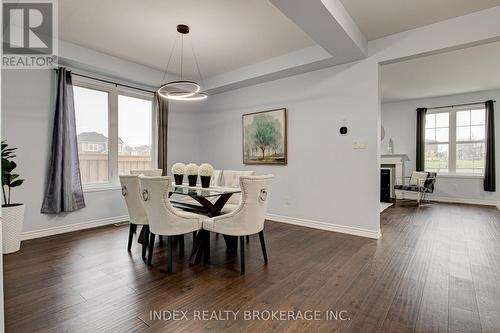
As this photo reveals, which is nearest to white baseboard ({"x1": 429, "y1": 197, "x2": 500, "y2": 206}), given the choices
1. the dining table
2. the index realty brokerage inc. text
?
the dining table

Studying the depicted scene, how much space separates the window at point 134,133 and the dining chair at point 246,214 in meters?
2.90

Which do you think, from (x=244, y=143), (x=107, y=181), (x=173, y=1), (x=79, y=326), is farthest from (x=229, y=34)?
(x=79, y=326)

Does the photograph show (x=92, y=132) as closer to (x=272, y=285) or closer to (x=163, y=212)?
(x=163, y=212)

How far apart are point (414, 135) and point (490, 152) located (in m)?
1.64

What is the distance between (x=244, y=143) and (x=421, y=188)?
4492 mm

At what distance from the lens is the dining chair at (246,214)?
8.42 ft

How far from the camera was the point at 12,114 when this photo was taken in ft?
11.6

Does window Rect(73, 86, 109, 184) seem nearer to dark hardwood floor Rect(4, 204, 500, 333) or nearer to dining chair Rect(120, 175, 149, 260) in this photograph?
dark hardwood floor Rect(4, 204, 500, 333)

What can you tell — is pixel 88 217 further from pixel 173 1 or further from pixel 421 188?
pixel 421 188

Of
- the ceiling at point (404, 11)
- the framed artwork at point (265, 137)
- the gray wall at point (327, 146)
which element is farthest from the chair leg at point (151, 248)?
the ceiling at point (404, 11)

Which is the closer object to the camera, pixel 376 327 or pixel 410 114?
pixel 376 327

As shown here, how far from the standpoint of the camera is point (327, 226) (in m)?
4.18

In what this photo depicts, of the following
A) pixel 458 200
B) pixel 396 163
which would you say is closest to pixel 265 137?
pixel 396 163

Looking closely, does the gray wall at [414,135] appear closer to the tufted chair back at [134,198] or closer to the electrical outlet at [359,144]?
the electrical outlet at [359,144]
